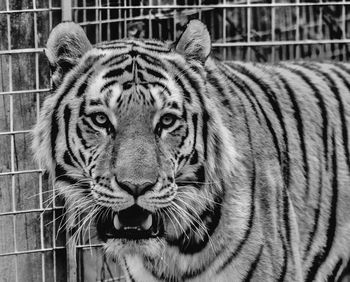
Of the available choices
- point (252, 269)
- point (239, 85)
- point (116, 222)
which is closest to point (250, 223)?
point (252, 269)

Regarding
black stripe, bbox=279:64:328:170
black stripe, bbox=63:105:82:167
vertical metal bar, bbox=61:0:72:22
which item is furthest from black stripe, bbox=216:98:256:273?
vertical metal bar, bbox=61:0:72:22

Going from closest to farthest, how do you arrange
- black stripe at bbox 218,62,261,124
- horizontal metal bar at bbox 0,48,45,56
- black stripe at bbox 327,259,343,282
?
1. black stripe at bbox 218,62,261,124
2. black stripe at bbox 327,259,343,282
3. horizontal metal bar at bbox 0,48,45,56

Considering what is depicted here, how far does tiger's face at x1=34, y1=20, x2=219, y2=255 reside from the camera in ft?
9.64

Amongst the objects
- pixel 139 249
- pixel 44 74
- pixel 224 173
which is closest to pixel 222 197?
pixel 224 173

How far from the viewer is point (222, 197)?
316 centimetres

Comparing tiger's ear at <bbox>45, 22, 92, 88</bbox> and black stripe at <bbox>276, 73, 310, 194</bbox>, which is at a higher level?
tiger's ear at <bbox>45, 22, 92, 88</bbox>

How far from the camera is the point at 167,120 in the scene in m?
3.04

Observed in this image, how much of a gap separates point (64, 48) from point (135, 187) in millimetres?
609

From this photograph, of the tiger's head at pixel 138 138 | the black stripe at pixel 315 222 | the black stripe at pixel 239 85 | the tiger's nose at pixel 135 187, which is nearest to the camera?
the tiger's nose at pixel 135 187

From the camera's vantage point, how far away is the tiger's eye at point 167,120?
3.02 meters

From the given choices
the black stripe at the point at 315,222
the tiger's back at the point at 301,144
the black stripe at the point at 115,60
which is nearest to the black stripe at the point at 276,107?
the tiger's back at the point at 301,144

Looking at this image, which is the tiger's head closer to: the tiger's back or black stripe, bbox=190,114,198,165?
black stripe, bbox=190,114,198,165

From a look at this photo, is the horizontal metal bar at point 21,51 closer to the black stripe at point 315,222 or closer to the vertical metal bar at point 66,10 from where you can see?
the vertical metal bar at point 66,10

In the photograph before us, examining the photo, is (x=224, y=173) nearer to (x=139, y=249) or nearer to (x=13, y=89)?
(x=139, y=249)
